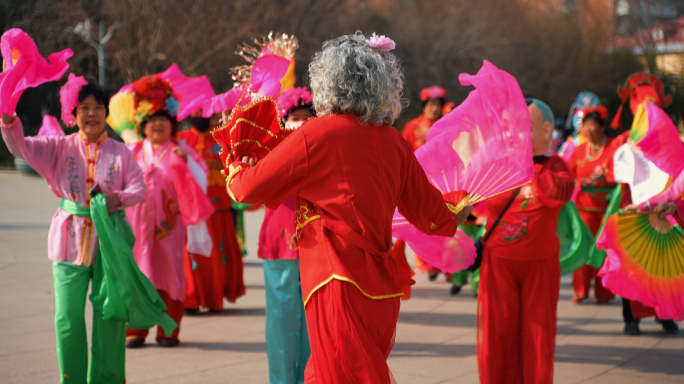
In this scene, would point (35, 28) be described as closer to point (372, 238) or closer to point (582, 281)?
point (582, 281)

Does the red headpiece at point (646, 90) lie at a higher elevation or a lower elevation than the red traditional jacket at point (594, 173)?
higher

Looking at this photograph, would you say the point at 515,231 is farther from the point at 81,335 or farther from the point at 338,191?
the point at 81,335

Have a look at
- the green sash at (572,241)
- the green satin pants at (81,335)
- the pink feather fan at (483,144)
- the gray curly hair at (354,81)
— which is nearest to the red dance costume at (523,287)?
the pink feather fan at (483,144)

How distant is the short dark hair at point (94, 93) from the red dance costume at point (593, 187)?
4929 millimetres

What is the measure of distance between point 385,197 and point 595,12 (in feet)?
115

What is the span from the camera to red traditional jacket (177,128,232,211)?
22.1 feet

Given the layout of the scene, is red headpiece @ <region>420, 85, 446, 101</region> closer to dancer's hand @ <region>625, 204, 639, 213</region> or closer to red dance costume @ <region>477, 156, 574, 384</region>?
dancer's hand @ <region>625, 204, 639, 213</region>

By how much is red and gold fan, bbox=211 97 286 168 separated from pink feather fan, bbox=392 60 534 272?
81cm

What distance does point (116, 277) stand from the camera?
3861 millimetres

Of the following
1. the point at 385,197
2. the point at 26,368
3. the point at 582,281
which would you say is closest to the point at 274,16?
the point at 582,281

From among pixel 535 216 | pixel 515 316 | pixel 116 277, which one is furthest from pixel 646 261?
pixel 116 277

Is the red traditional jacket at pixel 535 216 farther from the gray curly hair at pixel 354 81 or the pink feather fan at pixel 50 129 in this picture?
the pink feather fan at pixel 50 129

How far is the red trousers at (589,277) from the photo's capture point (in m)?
6.96

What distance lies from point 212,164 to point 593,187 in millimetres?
4032
